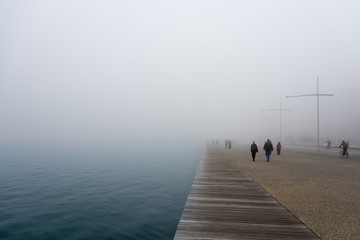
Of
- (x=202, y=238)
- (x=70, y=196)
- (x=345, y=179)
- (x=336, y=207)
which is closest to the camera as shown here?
(x=202, y=238)

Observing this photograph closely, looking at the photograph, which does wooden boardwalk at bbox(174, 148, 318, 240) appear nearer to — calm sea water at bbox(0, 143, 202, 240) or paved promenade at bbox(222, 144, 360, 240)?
paved promenade at bbox(222, 144, 360, 240)

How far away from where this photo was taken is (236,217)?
7277mm

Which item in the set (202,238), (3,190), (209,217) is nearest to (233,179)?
(209,217)

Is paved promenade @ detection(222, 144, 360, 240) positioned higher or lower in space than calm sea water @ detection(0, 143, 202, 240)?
higher

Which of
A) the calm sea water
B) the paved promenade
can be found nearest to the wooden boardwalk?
the paved promenade

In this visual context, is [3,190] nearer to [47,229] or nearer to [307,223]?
[47,229]

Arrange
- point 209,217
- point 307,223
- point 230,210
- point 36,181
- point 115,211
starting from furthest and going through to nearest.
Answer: point 36,181
point 115,211
point 230,210
point 209,217
point 307,223

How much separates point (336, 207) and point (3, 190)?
67.9 ft

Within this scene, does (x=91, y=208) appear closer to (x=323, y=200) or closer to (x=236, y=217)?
(x=236, y=217)

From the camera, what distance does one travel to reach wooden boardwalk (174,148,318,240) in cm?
606

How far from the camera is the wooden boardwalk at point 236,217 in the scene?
19.9 ft

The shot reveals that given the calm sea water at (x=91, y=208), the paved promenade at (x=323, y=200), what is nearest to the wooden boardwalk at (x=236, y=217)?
the paved promenade at (x=323, y=200)

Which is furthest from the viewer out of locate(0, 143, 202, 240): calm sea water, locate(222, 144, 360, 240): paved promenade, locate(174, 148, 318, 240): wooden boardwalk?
locate(0, 143, 202, 240): calm sea water

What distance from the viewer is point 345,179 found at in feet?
46.7
